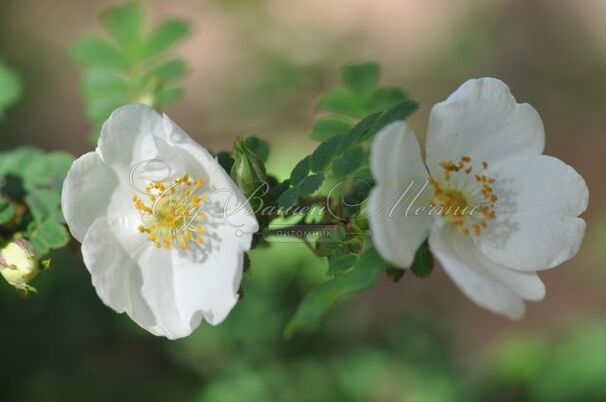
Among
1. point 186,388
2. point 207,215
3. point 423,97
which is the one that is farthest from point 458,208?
point 423,97

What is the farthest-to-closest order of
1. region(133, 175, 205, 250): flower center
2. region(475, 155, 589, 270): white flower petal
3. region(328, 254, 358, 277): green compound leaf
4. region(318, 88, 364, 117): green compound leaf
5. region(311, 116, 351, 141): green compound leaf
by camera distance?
region(318, 88, 364, 117): green compound leaf < region(311, 116, 351, 141): green compound leaf < region(133, 175, 205, 250): flower center < region(475, 155, 589, 270): white flower petal < region(328, 254, 358, 277): green compound leaf

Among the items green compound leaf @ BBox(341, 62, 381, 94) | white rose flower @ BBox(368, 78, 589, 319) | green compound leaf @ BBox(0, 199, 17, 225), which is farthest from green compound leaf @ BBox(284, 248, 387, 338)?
green compound leaf @ BBox(341, 62, 381, 94)

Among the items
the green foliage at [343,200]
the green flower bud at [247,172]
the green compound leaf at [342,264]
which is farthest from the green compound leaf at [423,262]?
the green flower bud at [247,172]

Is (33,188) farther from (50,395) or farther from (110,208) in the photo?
(50,395)

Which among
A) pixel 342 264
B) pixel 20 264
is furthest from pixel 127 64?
pixel 342 264

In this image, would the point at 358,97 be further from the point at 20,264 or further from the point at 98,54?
the point at 20,264

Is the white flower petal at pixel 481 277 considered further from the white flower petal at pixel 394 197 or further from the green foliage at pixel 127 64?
the green foliage at pixel 127 64

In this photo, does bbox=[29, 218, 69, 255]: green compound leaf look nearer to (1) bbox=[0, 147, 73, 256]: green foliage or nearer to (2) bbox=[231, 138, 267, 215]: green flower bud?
(1) bbox=[0, 147, 73, 256]: green foliage
